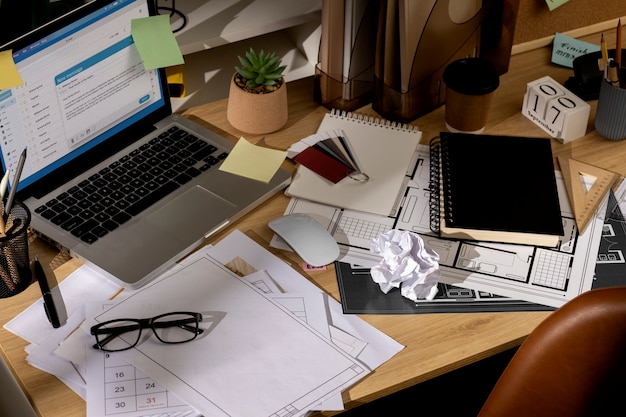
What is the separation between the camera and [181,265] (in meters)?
1.32

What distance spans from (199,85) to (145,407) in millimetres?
832

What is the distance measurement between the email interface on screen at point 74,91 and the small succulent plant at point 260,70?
165mm

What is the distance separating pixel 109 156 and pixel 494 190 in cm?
67

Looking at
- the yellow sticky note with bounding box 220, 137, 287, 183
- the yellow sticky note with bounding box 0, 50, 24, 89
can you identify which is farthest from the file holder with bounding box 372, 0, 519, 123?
the yellow sticky note with bounding box 0, 50, 24, 89

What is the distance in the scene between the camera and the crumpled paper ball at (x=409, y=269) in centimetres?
127

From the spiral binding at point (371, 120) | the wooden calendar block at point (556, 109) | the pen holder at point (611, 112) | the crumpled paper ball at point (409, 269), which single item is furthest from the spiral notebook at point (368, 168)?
the pen holder at point (611, 112)

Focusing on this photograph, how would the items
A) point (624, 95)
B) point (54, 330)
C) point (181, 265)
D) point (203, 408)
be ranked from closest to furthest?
1. point (203, 408)
2. point (54, 330)
3. point (181, 265)
4. point (624, 95)

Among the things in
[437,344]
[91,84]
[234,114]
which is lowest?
[437,344]

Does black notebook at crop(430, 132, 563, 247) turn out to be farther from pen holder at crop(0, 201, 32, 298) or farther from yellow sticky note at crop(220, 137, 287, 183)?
pen holder at crop(0, 201, 32, 298)

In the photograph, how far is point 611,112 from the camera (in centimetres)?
155

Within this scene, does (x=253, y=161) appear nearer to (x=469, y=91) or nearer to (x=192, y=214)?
(x=192, y=214)

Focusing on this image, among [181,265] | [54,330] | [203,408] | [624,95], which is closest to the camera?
[203,408]

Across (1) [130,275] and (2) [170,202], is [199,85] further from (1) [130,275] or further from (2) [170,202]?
(1) [130,275]

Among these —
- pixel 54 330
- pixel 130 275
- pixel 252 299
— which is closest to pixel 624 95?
pixel 252 299
